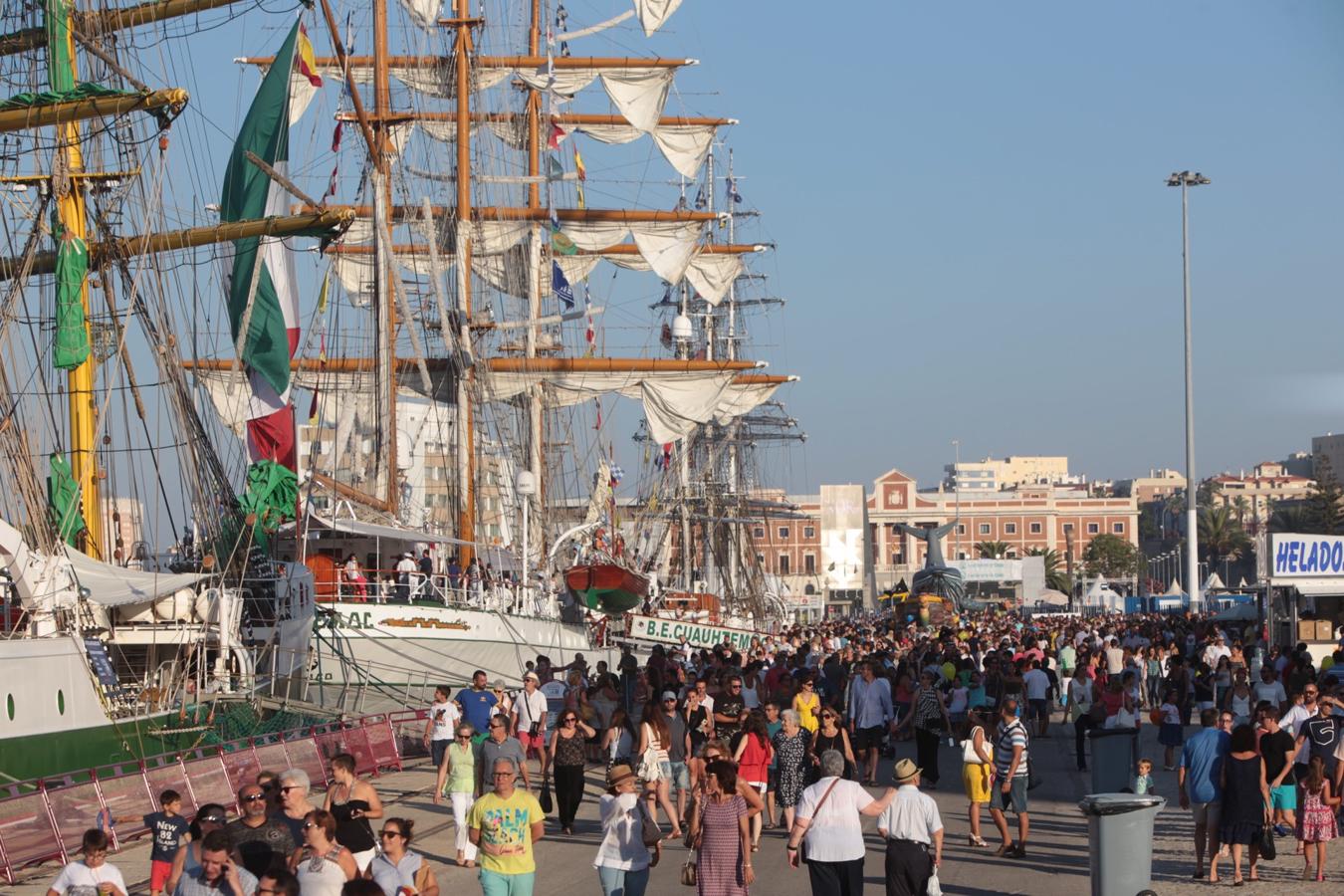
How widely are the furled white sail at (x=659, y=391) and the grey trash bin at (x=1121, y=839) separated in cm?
3994

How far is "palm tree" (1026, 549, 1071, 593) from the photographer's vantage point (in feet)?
468

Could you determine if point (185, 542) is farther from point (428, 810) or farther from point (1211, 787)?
point (1211, 787)

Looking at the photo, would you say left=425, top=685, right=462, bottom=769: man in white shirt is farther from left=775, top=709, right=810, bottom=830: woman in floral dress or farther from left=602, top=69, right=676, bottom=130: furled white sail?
left=602, top=69, right=676, bottom=130: furled white sail

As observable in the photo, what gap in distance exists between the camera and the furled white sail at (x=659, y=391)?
52.1 meters

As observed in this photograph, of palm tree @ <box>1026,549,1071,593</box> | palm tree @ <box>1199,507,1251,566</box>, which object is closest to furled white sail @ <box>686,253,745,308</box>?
palm tree @ <box>1199,507,1251,566</box>

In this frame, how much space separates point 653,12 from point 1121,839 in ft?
169

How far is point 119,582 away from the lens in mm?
23953

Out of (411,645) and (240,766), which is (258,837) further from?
(411,645)

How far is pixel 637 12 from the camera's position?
198 feet

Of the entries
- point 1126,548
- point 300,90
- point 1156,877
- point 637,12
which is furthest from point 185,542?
point 1126,548

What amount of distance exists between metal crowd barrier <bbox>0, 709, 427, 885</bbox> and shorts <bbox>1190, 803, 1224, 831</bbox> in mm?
7092

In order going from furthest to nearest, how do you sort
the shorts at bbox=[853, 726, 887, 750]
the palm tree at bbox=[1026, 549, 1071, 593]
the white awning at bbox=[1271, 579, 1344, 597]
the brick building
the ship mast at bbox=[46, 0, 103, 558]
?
the brick building → the palm tree at bbox=[1026, 549, 1071, 593] → the white awning at bbox=[1271, 579, 1344, 597] → the ship mast at bbox=[46, 0, 103, 558] → the shorts at bbox=[853, 726, 887, 750]

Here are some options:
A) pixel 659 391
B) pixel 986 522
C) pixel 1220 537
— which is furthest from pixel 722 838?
pixel 986 522

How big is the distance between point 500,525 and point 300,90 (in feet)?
44.3
